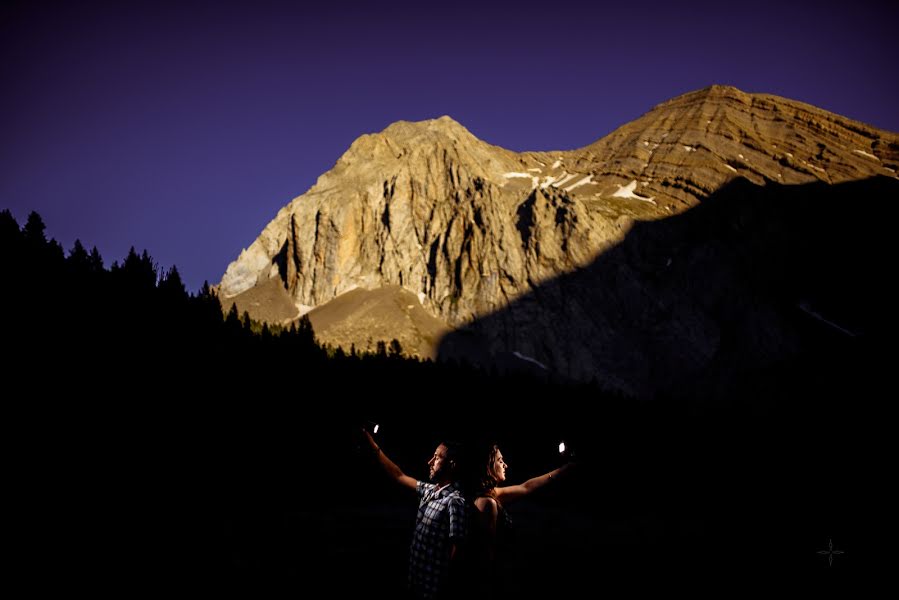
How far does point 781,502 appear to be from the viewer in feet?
217

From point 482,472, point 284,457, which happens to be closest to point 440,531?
point 482,472

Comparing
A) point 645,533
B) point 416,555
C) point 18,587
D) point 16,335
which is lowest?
point 645,533

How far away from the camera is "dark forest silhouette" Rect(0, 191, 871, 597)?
23516mm

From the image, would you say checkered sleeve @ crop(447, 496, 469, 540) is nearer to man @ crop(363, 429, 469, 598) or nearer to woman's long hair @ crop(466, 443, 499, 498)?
man @ crop(363, 429, 469, 598)

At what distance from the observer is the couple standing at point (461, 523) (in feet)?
20.9

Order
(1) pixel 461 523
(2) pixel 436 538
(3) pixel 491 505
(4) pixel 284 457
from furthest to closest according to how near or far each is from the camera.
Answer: (4) pixel 284 457
(2) pixel 436 538
(3) pixel 491 505
(1) pixel 461 523

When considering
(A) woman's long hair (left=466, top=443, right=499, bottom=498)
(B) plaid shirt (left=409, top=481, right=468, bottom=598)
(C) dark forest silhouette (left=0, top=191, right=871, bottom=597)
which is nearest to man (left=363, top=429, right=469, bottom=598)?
(B) plaid shirt (left=409, top=481, right=468, bottom=598)

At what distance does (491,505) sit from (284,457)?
185 ft

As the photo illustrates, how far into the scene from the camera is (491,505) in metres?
6.50

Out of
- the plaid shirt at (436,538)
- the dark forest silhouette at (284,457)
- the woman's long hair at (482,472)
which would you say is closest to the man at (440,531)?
the plaid shirt at (436,538)

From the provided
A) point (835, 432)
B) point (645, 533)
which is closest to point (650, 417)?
point (835, 432)

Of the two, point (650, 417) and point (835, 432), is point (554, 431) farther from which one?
point (835, 432)

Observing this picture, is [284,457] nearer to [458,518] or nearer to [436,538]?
[436,538]

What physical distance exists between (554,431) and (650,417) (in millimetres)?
24261
